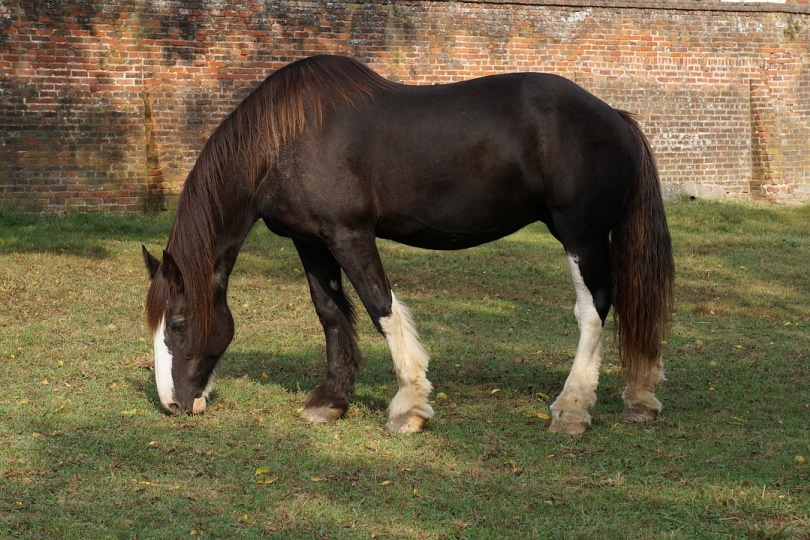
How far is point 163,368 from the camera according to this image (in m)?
5.37

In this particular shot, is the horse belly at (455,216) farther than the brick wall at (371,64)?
No

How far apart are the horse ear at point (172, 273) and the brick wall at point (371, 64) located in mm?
8252

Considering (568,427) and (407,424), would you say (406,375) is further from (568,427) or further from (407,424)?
(568,427)

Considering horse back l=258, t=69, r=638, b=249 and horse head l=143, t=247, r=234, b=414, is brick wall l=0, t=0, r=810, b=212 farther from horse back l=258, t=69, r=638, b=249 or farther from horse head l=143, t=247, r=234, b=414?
horse back l=258, t=69, r=638, b=249

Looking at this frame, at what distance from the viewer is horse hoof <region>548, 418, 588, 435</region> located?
5219 mm

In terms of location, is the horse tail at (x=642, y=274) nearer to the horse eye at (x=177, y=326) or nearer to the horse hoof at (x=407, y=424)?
the horse hoof at (x=407, y=424)

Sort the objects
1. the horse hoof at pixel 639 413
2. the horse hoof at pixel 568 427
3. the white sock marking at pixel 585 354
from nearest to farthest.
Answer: the horse hoof at pixel 568 427
the white sock marking at pixel 585 354
the horse hoof at pixel 639 413

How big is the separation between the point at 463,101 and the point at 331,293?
4.70ft

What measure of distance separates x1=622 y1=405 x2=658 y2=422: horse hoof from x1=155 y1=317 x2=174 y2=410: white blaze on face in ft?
8.49

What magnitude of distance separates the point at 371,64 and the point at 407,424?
10.1 m

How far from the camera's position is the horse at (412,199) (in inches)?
208

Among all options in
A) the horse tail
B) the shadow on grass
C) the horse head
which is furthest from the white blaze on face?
the shadow on grass

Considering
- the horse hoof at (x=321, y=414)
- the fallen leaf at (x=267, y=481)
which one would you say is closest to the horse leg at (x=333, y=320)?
the horse hoof at (x=321, y=414)

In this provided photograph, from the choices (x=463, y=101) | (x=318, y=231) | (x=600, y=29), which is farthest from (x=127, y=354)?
(x=600, y=29)
